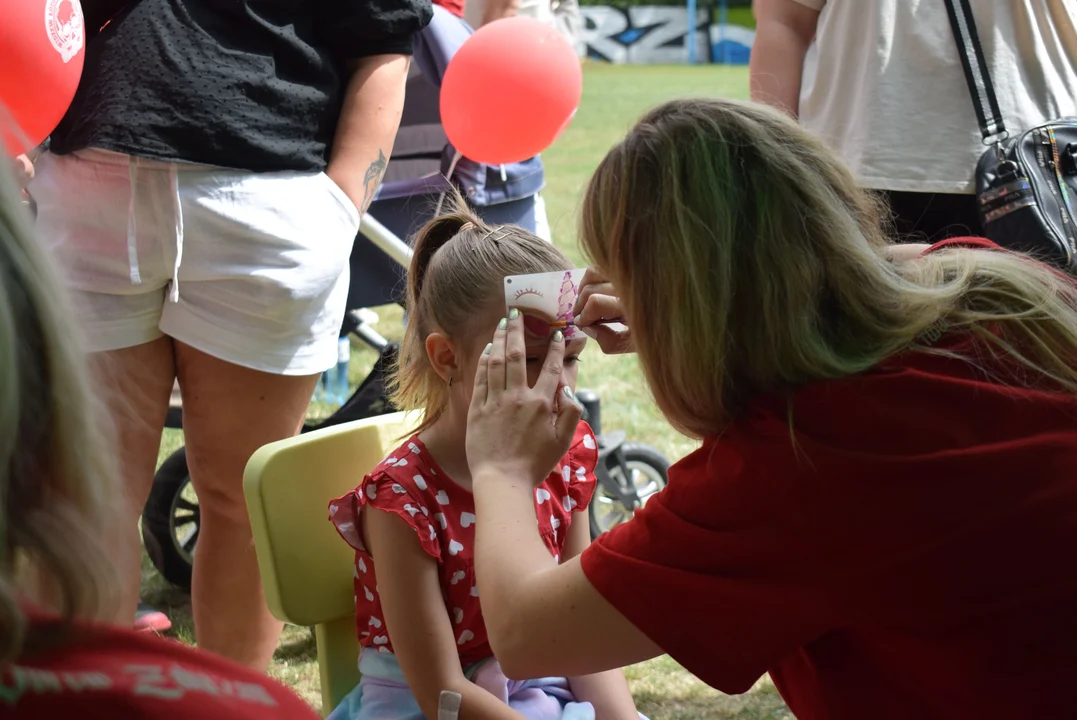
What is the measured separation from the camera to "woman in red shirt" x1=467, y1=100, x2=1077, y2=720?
1.06 metres

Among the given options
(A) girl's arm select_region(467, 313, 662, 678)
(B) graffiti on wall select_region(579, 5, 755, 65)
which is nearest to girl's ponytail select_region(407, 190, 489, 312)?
(A) girl's arm select_region(467, 313, 662, 678)

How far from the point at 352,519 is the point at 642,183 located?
70 centimetres

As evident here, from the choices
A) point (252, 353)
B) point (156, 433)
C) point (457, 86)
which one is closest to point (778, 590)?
point (252, 353)

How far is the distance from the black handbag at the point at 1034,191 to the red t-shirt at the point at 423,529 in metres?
0.99

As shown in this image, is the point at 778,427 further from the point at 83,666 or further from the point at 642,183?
the point at 83,666

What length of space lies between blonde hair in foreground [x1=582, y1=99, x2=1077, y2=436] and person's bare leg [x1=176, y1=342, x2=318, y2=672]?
32.9 inches

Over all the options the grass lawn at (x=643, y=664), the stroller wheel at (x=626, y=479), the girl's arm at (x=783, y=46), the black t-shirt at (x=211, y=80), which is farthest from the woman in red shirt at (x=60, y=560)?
the stroller wheel at (x=626, y=479)

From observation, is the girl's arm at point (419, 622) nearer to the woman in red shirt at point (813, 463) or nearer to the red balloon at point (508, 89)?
the woman in red shirt at point (813, 463)

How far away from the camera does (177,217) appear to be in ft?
5.60

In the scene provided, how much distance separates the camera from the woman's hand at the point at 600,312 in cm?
145

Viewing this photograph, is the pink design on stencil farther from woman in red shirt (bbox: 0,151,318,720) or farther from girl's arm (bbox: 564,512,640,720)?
woman in red shirt (bbox: 0,151,318,720)

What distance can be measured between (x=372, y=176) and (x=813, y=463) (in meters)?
1.13

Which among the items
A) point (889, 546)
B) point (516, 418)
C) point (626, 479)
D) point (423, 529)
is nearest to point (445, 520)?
point (423, 529)

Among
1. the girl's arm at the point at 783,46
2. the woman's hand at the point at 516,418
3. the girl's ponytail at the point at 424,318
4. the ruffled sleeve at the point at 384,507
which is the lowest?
the ruffled sleeve at the point at 384,507
